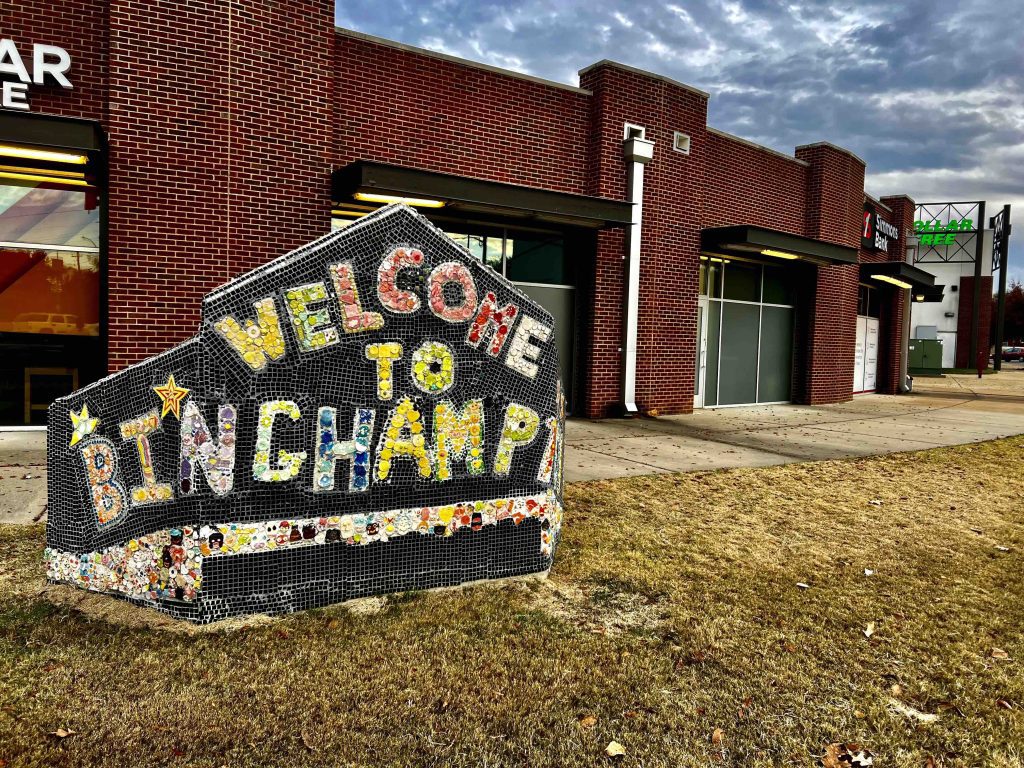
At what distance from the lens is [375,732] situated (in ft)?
8.96

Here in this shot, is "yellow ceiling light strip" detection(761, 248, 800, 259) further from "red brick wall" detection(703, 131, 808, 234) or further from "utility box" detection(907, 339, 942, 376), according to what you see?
"utility box" detection(907, 339, 942, 376)

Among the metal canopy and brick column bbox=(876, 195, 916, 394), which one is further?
brick column bbox=(876, 195, 916, 394)

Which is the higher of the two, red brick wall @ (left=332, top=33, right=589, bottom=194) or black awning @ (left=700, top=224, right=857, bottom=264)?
red brick wall @ (left=332, top=33, right=589, bottom=194)

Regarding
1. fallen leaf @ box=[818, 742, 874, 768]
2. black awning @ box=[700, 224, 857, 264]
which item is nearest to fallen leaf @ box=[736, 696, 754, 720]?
fallen leaf @ box=[818, 742, 874, 768]

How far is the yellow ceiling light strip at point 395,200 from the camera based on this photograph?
924 cm

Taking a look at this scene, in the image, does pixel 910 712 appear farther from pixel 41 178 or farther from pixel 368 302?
pixel 41 178

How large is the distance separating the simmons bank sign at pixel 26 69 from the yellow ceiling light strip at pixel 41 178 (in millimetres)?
973

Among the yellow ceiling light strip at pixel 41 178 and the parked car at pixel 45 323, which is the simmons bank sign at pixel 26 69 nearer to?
the yellow ceiling light strip at pixel 41 178

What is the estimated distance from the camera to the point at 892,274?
17.7 m

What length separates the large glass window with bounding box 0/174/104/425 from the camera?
29.1 ft

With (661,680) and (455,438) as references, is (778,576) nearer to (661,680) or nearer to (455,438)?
(661,680)

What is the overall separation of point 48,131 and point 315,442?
6.16m

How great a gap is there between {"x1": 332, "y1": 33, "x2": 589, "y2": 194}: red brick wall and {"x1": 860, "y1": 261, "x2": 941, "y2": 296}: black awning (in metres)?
10.1

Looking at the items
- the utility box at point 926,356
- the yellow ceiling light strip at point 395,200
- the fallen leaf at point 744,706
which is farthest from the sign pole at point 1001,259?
the fallen leaf at point 744,706
